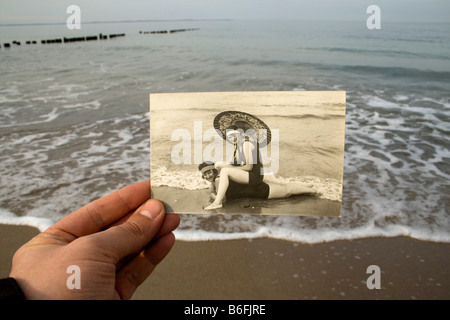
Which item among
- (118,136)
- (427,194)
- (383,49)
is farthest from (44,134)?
(383,49)

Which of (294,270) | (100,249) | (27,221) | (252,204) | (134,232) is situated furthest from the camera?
(27,221)

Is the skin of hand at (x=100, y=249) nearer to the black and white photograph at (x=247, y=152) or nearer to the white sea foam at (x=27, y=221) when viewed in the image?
the black and white photograph at (x=247, y=152)

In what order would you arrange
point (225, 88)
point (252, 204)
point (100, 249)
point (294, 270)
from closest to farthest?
point (100, 249) < point (252, 204) < point (294, 270) < point (225, 88)

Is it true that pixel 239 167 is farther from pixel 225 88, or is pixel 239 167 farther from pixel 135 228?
pixel 225 88

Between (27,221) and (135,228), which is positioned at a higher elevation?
(135,228)

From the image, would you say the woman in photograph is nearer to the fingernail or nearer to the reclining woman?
the reclining woman

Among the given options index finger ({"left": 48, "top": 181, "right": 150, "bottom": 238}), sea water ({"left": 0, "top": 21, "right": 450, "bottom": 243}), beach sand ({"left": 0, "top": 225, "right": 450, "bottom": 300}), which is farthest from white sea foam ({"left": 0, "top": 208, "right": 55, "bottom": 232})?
index finger ({"left": 48, "top": 181, "right": 150, "bottom": 238})

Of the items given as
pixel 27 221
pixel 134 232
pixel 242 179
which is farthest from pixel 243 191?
pixel 27 221
